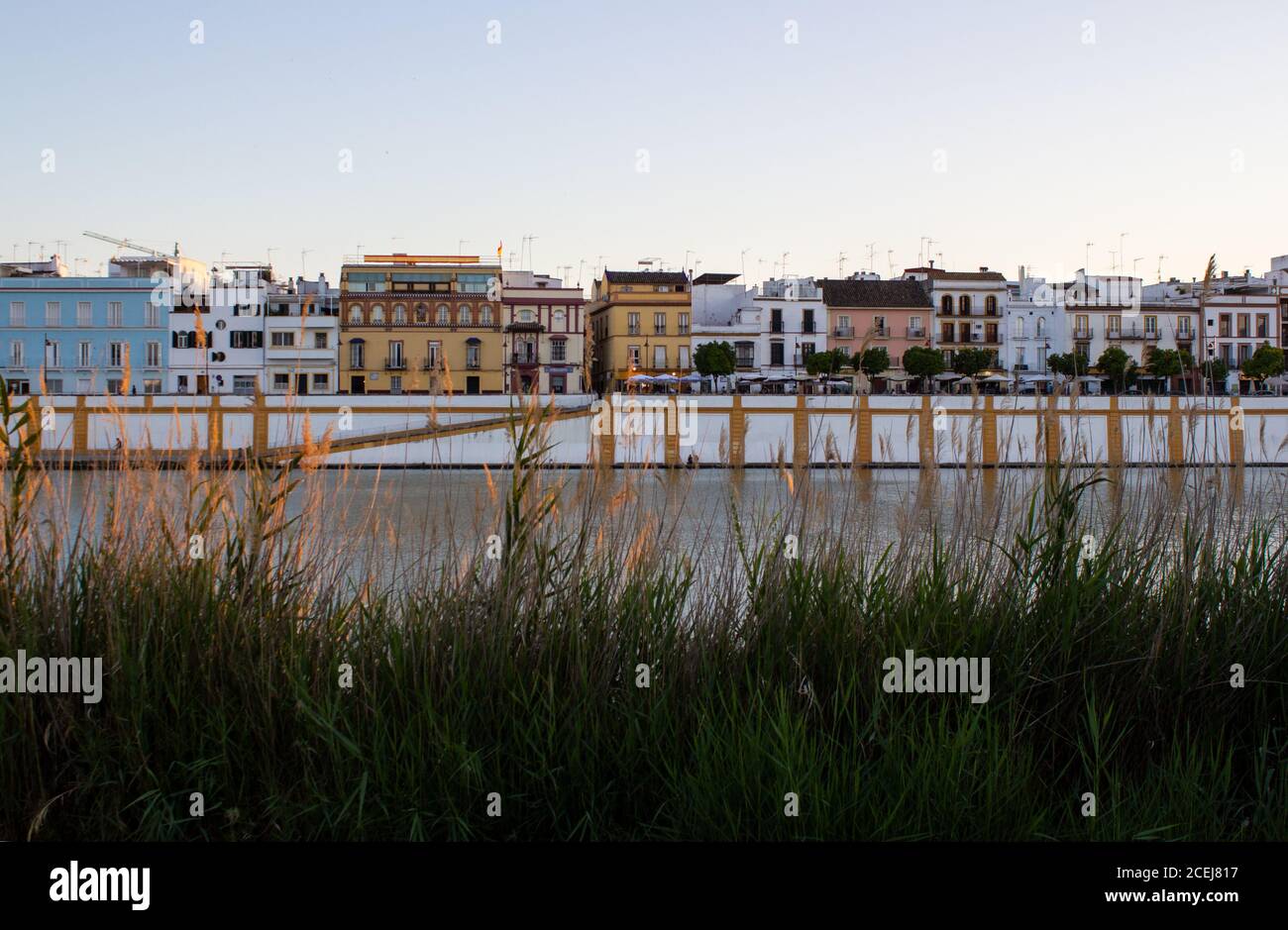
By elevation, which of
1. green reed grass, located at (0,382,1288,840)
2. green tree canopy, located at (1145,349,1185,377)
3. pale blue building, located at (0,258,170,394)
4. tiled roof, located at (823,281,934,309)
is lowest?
green reed grass, located at (0,382,1288,840)

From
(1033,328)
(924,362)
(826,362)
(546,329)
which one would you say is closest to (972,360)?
(924,362)

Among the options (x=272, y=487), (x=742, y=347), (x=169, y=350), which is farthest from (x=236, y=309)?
(x=272, y=487)

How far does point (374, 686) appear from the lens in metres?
2.73

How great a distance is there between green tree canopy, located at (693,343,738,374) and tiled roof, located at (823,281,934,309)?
7.35m

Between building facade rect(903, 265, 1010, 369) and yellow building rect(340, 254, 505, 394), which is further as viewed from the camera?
building facade rect(903, 265, 1010, 369)

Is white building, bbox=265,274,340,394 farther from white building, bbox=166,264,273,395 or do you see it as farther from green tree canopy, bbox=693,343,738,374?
green tree canopy, bbox=693,343,738,374

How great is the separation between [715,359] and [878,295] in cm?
1045

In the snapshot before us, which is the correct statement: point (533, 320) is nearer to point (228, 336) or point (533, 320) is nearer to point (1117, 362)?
point (228, 336)

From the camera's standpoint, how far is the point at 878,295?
182 ft

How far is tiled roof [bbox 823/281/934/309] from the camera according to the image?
5509 cm

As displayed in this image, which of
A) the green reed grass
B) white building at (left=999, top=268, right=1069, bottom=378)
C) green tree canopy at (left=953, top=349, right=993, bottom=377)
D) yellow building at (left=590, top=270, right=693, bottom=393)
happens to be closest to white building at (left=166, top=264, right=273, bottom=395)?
yellow building at (left=590, top=270, right=693, bottom=393)

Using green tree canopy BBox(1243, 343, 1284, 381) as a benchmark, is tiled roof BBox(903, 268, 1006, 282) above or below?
above

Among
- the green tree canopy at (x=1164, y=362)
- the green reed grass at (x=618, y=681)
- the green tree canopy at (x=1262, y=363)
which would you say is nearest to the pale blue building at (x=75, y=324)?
the green tree canopy at (x=1164, y=362)
